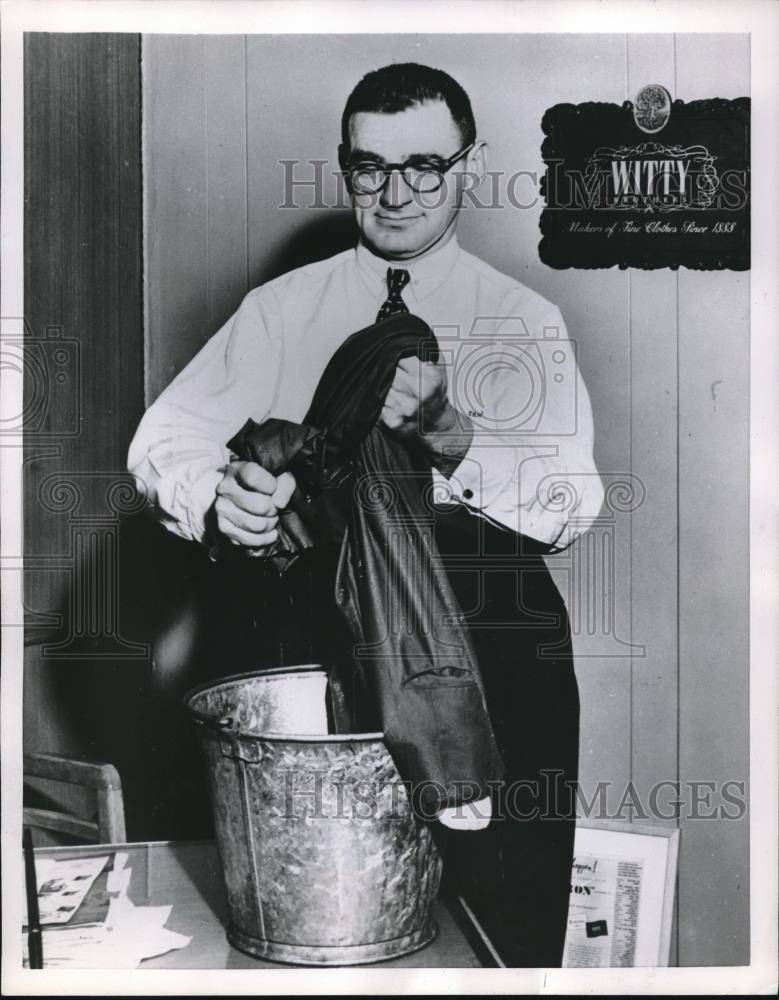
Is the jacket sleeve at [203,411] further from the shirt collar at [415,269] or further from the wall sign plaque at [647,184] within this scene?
the wall sign plaque at [647,184]

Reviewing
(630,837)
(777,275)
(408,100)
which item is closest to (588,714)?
(630,837)

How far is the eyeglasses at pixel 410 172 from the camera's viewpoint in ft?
5.36

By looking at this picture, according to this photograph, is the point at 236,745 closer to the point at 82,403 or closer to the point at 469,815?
the point at 469,815

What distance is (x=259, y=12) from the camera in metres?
1.65

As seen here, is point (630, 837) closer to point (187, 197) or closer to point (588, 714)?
point (588, 714)

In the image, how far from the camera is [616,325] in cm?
165

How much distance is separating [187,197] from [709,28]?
0.89 m

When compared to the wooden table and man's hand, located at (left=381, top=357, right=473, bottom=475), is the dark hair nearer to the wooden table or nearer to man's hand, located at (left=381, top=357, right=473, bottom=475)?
man's hand, located at (left=381, top=357, right=473, bottom=475)

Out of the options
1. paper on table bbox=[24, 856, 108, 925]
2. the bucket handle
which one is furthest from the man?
paper on table bbox=[24, 856, 108, 925]

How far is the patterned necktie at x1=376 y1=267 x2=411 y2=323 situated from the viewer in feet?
5.40

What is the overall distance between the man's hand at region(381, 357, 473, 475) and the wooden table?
73 cm

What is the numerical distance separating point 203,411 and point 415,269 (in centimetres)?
42

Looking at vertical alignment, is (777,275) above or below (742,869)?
above

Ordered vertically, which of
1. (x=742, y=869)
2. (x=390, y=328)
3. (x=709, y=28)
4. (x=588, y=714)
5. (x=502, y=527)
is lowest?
(x=742, y=869)
